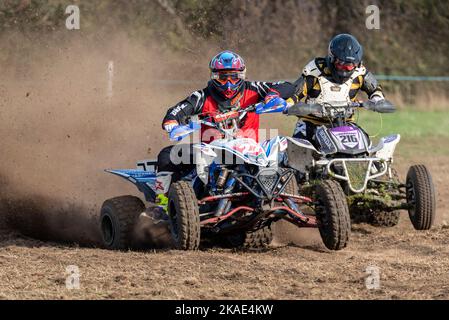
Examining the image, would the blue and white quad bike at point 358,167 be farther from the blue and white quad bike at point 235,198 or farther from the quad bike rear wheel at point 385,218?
the blue and white quad bike at point 235,198

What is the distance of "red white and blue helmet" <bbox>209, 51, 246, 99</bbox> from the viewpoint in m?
11.1

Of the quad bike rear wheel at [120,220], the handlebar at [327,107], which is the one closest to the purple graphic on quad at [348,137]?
the handlebar at [327,107]

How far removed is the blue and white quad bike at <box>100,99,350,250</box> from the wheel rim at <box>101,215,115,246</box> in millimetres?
183

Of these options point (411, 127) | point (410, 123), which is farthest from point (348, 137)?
point (410, 123)

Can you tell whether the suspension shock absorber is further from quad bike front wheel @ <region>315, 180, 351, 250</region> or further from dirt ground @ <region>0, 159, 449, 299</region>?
quad bike front wheel @ <region>315, 180, 351, 250</region>

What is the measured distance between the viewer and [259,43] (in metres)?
29.9

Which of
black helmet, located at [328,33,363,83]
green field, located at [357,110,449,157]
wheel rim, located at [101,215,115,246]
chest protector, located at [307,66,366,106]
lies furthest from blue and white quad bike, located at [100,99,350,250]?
green field, located at [357,110,449,157]

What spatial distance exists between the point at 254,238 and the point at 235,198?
3.18 ft

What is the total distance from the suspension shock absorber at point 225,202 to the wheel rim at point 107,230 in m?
1.63

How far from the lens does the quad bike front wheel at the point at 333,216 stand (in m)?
10.0

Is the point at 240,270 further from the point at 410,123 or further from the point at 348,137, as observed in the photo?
the point at 410,123

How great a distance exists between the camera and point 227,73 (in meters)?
11.1
